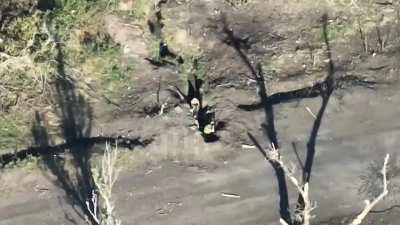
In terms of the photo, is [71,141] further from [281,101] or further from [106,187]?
[281,101]

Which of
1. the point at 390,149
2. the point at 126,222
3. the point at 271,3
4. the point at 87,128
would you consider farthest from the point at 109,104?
the point at 390,149

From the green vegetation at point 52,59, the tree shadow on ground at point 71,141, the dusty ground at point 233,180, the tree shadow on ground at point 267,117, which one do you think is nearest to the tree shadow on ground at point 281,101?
the tree shadow on ground at point 267,117

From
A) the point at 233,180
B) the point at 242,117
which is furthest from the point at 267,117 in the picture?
the point at 233,180

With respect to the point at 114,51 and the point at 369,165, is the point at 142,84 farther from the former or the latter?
the point at 369,165

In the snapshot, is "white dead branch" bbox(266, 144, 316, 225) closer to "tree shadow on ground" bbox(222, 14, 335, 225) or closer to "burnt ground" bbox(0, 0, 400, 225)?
"tree shadow on ground" bbox(222, 14, 335, 225)

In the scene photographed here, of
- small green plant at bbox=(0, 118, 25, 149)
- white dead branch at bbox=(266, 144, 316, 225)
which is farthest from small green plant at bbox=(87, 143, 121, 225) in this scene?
white dead branch at bbox=(266, 144, 316, 225)

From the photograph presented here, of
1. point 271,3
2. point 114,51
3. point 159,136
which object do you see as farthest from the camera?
point 271,3

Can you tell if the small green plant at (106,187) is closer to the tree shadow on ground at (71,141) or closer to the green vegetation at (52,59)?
the tree shadow on ground at (71,141)
